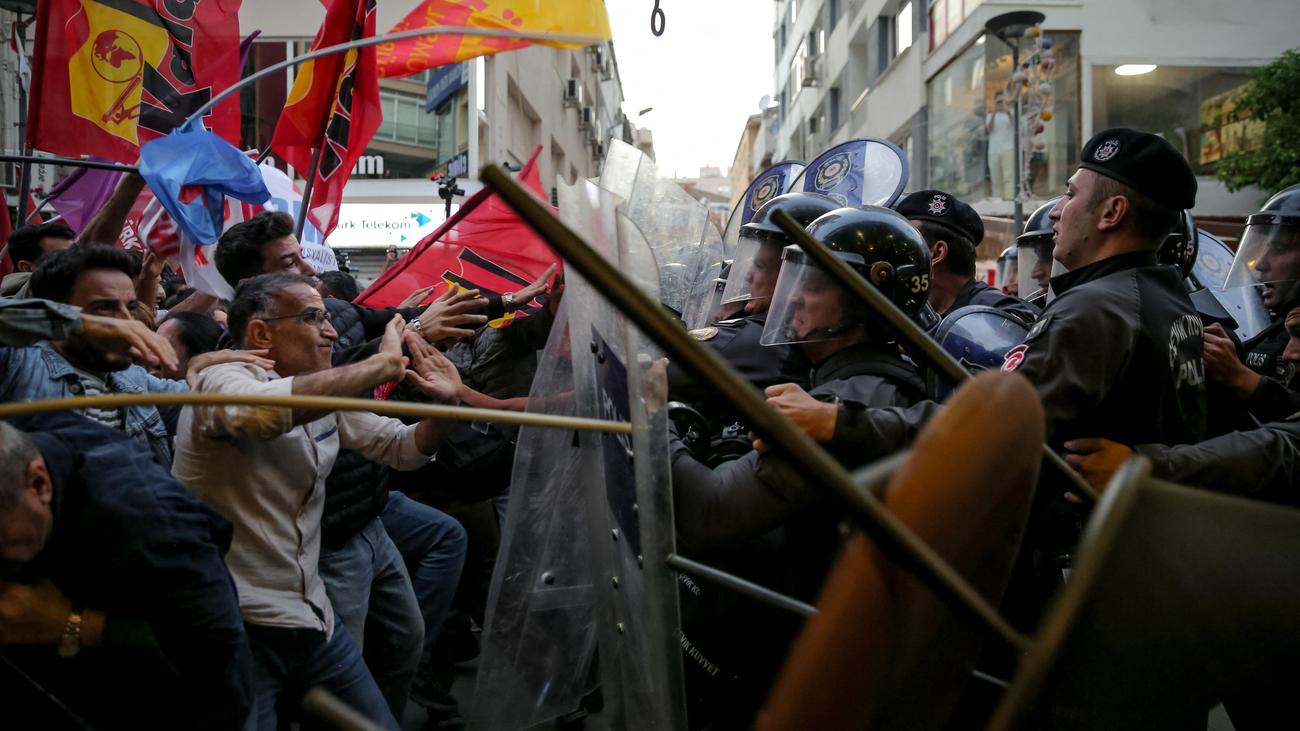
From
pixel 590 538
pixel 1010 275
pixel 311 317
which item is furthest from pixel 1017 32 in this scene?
pixel 590 538

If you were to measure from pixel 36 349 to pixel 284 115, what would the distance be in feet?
10.9

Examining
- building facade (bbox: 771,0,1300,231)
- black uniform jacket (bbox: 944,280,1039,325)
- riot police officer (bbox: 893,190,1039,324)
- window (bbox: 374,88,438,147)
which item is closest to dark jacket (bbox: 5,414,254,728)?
black uniform jacket (bbox: 944,280,1039,325)

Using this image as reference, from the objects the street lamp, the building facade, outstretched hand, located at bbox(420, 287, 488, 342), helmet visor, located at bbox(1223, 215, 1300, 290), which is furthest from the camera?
the building facade

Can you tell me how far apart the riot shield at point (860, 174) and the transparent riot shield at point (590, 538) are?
2.68 metres

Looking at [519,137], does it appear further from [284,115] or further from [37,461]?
[37,461]

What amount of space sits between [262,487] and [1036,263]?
3.87 m

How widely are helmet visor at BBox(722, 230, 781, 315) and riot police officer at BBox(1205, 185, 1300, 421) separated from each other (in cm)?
125

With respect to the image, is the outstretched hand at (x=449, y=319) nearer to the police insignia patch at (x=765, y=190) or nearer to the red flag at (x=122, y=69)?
the police insignia patch at (x=765, y=190)

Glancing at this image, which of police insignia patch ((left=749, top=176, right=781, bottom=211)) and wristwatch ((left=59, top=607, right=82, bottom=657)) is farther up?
police insignia patch ((left=749, top=176, right=781, bottom=211))

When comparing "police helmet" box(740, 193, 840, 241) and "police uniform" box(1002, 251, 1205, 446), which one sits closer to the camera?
"police uniform" box(1002, 251, 1205, 446)

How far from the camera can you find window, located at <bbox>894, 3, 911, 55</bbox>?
25.0 meters

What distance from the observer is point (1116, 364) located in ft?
7.59

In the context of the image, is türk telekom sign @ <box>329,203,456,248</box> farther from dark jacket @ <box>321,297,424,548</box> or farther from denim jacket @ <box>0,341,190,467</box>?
denim jacket @ <box>0,341,190,467</box>

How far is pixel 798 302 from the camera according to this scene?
249 cm
